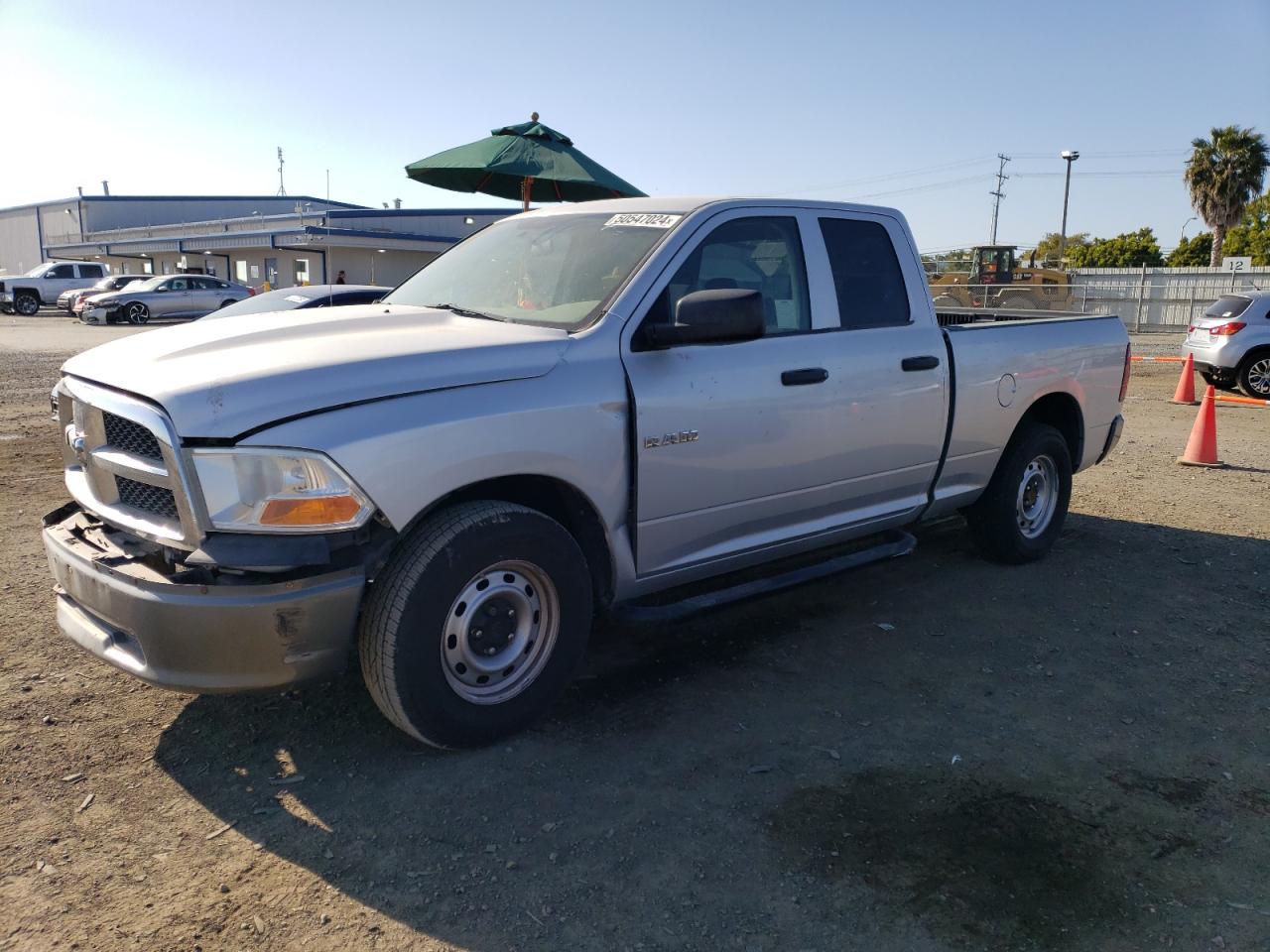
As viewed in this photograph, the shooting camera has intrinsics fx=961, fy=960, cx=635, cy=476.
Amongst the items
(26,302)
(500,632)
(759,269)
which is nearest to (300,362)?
(500,632)

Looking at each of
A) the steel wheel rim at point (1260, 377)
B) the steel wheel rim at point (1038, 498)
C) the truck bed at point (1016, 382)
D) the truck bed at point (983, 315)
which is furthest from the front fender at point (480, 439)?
the steel wheel rim at point (1260, 377)

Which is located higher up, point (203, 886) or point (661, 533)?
point (661, 533)

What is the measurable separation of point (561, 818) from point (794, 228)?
2770mm

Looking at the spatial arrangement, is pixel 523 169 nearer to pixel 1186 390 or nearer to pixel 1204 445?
pixel 1204 445

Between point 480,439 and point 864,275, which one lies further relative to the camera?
point 864,275

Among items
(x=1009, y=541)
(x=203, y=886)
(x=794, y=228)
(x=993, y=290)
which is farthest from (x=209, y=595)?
(x=993, y=290)

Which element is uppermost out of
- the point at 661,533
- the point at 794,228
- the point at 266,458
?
the point at 794,228

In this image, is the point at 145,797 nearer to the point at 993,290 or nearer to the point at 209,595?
the point at 209,595

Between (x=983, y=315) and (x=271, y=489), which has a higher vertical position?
(x=983, y=315)

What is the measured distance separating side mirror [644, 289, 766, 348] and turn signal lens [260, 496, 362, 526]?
52.6 inches

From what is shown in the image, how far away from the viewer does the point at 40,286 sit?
35906 millimetres

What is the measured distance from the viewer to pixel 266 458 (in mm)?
2861

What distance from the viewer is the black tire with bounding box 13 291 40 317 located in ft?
117

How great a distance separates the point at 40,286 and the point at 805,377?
39747 millimetres
